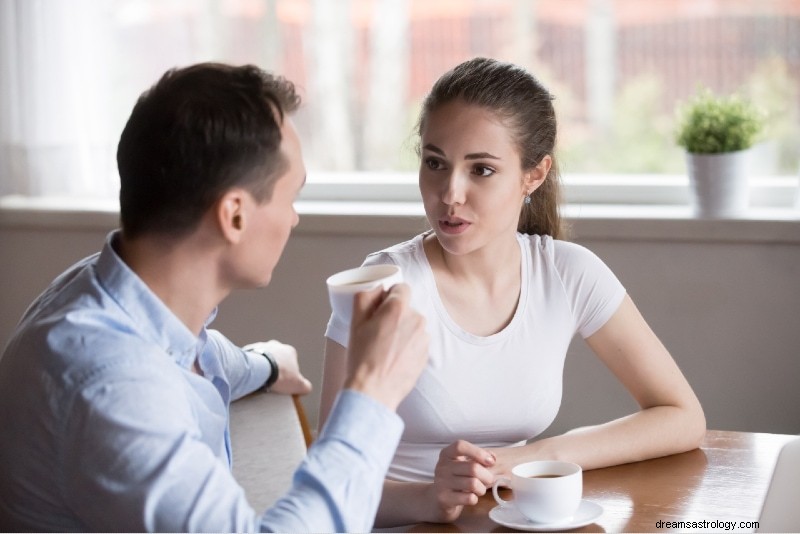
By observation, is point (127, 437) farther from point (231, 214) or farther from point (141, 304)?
point (231, 214)

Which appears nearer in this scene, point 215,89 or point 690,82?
point 215,89

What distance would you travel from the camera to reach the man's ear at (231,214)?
3.87 feet

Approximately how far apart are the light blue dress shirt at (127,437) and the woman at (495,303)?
565mm

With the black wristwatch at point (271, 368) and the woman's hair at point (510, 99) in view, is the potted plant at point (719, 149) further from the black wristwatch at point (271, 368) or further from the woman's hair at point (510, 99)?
the black wristwatch at point (271, 368)

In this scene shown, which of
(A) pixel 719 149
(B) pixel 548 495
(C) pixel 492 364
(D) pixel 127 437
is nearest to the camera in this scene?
(D) pixel 127 437

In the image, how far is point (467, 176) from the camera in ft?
6.03

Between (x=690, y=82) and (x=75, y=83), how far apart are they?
78.3 inches

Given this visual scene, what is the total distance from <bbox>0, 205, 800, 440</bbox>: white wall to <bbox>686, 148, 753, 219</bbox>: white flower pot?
0.08 metres

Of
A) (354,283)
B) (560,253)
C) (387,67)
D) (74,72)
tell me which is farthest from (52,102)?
(354,283)

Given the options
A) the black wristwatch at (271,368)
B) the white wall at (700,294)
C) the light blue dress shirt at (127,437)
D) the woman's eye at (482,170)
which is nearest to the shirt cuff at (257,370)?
the black wristwatch at (271,368)

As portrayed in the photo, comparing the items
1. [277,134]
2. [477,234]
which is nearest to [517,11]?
[477,234]

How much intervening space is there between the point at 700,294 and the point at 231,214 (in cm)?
212

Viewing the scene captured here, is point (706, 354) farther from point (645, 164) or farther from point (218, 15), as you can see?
point (218, 15)

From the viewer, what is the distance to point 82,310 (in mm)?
1126
